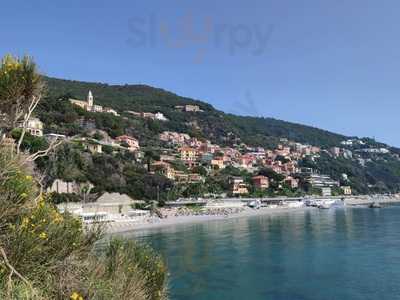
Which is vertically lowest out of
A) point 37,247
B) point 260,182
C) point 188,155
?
point 37,247

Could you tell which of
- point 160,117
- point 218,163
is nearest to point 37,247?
point 218,163

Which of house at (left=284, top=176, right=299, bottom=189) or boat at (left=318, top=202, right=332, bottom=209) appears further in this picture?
house at (left=284, top=176, right=299, bottom=189)

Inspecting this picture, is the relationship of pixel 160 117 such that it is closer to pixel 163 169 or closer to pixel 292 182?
pixel 292 182

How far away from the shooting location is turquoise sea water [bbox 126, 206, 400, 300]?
2236 cm

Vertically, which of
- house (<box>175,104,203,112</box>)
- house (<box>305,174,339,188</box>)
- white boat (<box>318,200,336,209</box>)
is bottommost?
white boat (<box>318,200,336,209</box>)

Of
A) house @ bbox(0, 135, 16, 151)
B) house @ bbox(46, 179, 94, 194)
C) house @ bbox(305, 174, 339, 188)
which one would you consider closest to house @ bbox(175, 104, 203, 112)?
house @ bbox(305, 174, 339, 188)

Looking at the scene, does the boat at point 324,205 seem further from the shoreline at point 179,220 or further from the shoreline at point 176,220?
the shoreline at point 179,220

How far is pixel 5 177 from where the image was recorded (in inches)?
195

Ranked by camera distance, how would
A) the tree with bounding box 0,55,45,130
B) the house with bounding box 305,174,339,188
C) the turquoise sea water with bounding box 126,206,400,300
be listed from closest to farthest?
the tree with bounding box 0,55,45,130, the turquoise sea water with bounding box 126,206,400,300, the house with bounding box 305,174,339,188

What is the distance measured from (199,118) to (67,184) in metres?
113

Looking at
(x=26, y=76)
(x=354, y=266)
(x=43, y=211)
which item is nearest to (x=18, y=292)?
(x=43, y=211)

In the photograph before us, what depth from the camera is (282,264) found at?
3009cm

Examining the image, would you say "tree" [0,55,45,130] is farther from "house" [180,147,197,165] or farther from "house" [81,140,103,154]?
"house" [180,147,197,165]

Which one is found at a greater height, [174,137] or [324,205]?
[174,137]
